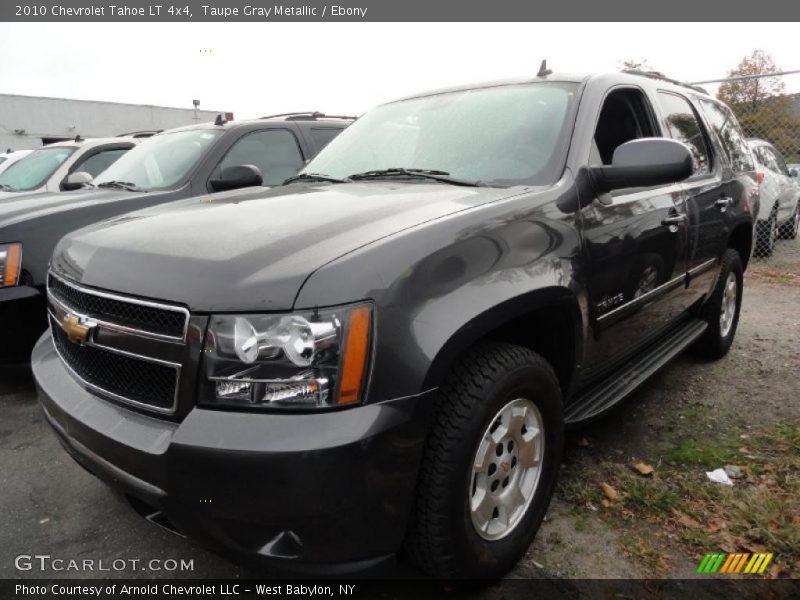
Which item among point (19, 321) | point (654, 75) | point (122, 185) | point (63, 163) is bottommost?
point (19, 321)

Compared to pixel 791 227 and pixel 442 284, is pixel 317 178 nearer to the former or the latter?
pixel 442 284

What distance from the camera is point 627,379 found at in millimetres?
2941

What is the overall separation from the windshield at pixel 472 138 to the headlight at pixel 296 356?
119 centimetres

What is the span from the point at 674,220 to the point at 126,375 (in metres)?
2.62

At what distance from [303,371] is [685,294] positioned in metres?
2.67

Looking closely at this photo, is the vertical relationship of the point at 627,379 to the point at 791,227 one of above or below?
above

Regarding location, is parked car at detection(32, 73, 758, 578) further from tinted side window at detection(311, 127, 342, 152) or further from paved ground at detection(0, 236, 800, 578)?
tinted side window at detection(311, 127, 342, 152)

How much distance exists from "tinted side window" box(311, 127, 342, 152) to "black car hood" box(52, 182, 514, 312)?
3.35m

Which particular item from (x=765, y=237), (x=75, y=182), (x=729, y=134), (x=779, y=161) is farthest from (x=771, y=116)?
(x=75, y=182)

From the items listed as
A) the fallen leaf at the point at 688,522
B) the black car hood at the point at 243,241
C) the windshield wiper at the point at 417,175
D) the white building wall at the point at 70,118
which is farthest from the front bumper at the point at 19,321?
the white building wall at the point at 70,118

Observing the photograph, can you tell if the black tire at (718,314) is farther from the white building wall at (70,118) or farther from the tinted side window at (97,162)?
the white building wall at (70,118)

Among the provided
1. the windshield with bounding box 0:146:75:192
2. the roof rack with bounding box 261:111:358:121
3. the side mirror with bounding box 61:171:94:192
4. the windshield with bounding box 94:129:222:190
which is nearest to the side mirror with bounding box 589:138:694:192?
the windshield with bounding box 94:129:222:190

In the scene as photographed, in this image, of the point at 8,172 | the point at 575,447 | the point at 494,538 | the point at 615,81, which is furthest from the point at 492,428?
the point at 8,172

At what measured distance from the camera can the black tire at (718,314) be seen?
4.05 meters
